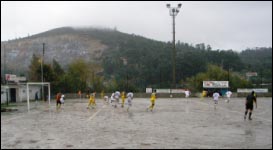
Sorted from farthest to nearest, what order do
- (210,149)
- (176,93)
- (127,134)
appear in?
(176,93) → (127,134) → (210,149)

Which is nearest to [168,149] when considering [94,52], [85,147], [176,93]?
[85,147]

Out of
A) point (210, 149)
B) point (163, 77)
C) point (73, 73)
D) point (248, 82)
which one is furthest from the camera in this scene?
point (163, 77)

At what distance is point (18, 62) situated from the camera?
179125mm

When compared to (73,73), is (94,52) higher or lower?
higher

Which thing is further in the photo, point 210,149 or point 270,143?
point 270,143

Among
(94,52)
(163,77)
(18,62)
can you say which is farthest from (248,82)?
(18,62)

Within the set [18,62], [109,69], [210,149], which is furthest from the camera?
[18,62]

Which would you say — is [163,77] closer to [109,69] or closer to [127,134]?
[109,69]

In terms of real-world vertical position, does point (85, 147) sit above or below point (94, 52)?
below

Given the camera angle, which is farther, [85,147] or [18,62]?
[18,62]

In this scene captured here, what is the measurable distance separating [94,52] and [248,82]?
115 m

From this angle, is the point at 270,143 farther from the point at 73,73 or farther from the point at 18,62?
the point at 18,62

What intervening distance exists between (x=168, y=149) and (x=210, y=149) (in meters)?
1.14

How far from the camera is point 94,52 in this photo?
185 metres
